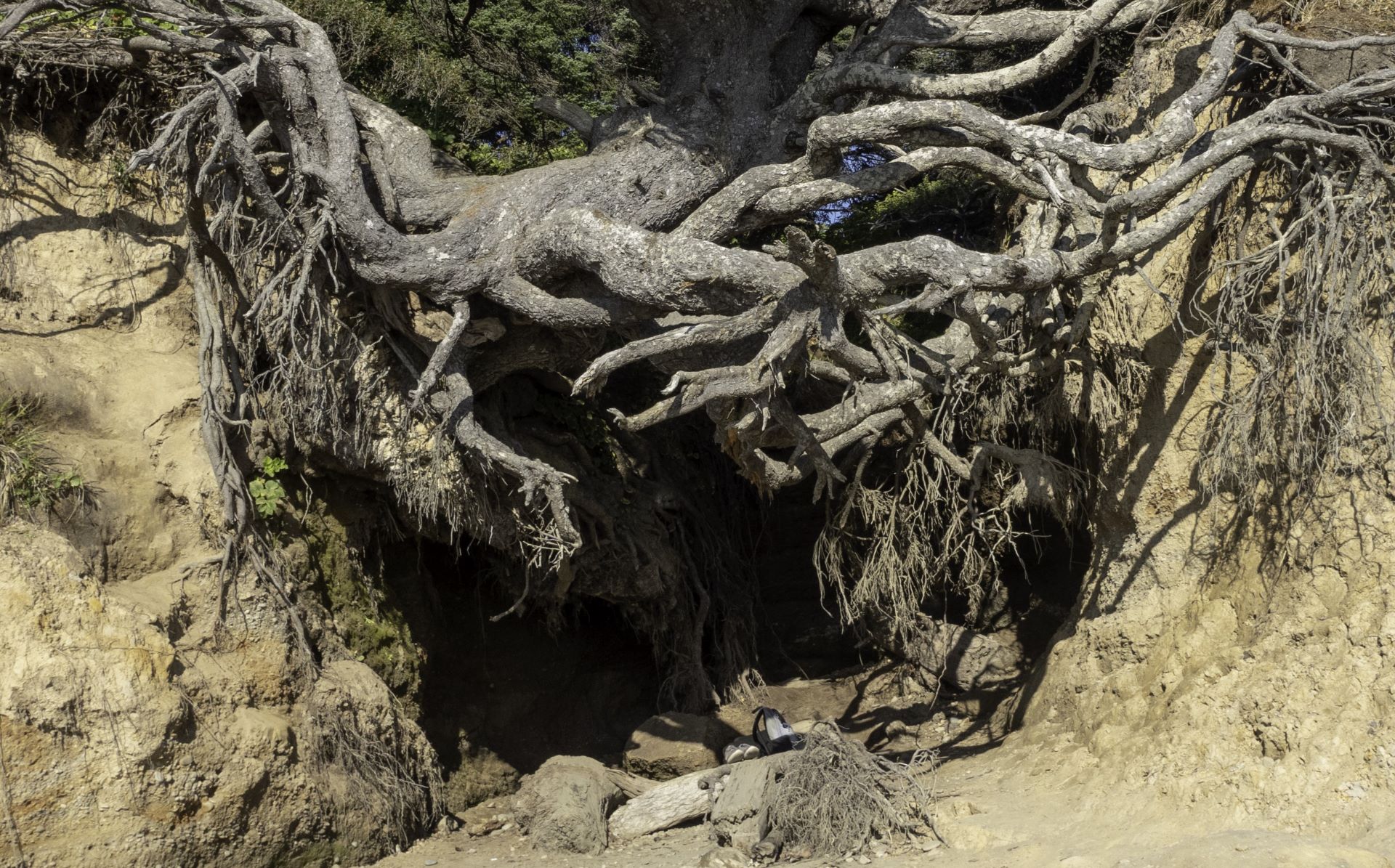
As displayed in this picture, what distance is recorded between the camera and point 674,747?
784 centimetres

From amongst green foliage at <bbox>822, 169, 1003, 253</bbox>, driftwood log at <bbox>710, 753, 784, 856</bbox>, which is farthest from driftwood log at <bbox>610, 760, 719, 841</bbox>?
green foliage at <bbox>822, 169, 1003, 253</bbox>

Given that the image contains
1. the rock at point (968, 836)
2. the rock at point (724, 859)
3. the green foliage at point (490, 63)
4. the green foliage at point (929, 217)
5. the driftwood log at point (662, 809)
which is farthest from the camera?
the green foliage at point (929, 217)

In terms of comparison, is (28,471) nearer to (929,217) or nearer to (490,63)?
(490,63)

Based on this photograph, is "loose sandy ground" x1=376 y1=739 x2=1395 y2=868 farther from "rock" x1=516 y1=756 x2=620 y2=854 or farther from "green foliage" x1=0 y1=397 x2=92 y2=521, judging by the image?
"green foliage" x1=0 y1=397 x2=92 y2=521

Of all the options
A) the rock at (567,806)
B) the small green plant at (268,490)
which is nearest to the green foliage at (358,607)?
the small green plant at (268,490)

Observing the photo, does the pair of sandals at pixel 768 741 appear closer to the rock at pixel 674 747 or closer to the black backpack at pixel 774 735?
the black backpack at pixel 774 735

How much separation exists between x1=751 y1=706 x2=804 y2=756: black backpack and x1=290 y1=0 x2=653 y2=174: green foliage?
4.37 m

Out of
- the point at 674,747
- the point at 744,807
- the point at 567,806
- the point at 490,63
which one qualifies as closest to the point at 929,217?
the point at 490,63

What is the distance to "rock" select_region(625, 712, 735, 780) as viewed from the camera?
7.74m

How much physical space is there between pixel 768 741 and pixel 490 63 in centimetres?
581

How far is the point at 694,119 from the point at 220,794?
172 inches

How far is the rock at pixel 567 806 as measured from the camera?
21.0 ft

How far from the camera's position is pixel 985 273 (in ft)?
16.5

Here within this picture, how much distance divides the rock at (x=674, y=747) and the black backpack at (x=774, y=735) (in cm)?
Answer: 55
